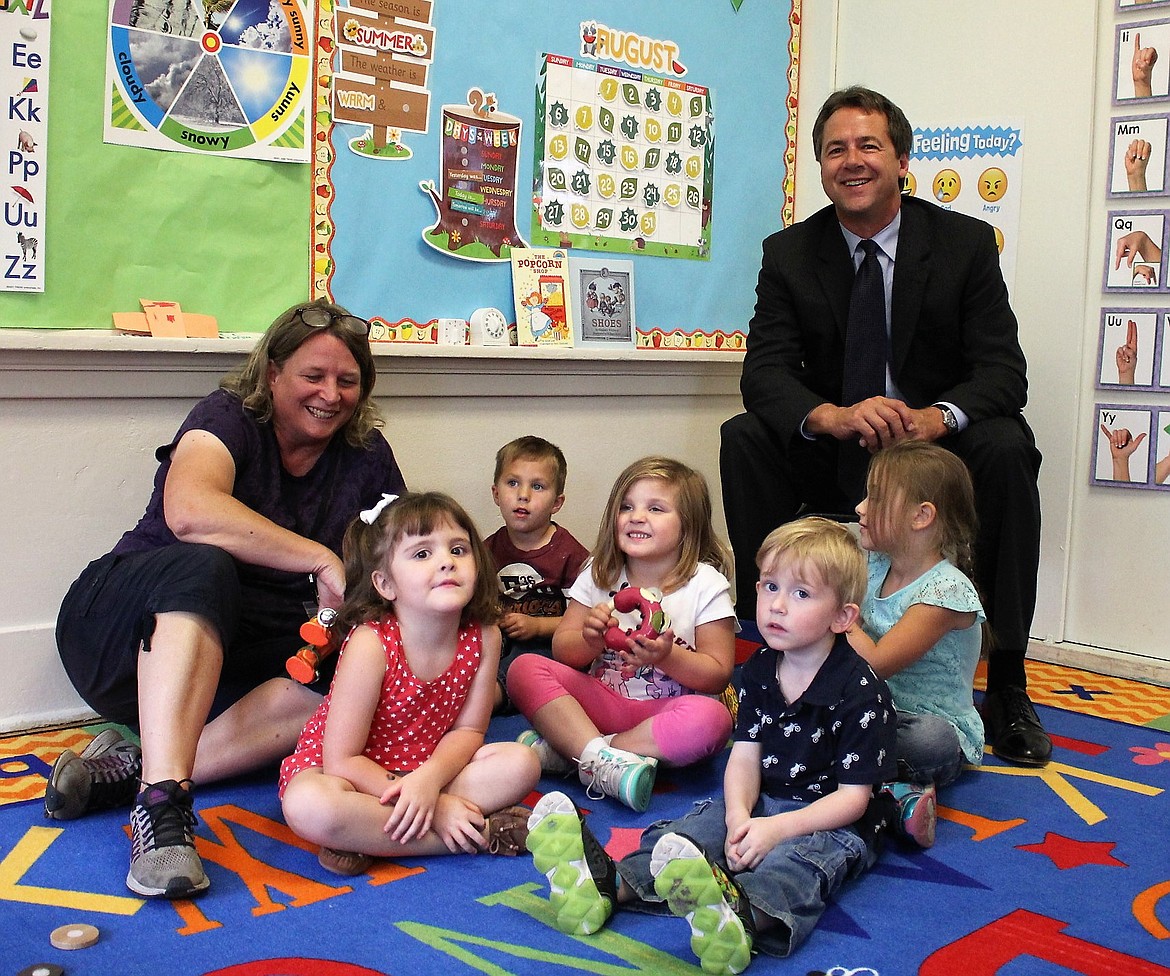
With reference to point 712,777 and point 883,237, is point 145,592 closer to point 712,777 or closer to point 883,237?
point 712,777

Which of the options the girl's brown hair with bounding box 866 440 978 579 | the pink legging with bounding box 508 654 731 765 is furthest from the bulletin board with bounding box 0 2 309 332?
the girl's brown hair with bounding box 866 440 978 579

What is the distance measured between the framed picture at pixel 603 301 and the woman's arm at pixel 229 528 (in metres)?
Answer: 1.23

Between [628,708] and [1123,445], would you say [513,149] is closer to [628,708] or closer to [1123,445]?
[628,708]

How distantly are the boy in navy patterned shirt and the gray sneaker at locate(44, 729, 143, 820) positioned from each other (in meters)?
0.80

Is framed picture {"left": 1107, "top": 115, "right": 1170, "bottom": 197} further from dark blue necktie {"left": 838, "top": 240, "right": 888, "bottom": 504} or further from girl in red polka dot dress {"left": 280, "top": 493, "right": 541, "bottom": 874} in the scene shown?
girl in red polka dot dress {"left": 280, "top": 493, "right": 541, "bottom": 874}

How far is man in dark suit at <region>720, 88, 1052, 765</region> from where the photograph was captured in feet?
8.46

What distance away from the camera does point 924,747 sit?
1.99 m

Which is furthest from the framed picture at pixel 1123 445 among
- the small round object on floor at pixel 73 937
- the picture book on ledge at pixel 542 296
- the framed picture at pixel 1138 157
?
the small round object on floor at pixel 73 937

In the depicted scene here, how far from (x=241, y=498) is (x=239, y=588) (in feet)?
0.79

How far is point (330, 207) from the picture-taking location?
259cm

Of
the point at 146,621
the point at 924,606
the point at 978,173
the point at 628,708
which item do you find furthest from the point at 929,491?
the point at 978,173

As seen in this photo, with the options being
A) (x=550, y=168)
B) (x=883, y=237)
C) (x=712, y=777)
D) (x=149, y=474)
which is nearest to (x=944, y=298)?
(x=883, y=237)

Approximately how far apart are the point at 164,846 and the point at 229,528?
57 cm

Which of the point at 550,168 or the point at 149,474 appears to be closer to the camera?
the point at 149,474
